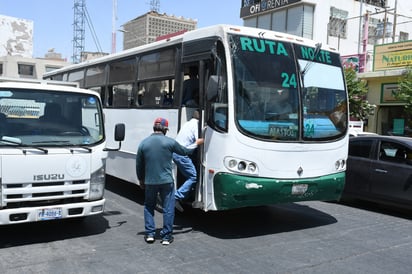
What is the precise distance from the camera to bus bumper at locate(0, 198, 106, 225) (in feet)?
18.5

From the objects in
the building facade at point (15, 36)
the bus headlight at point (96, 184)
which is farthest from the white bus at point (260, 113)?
the building facade at point (15, 36)

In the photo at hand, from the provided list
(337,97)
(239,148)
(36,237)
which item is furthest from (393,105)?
(36,237)

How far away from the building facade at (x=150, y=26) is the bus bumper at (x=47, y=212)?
40.0 m

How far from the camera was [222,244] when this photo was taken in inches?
246

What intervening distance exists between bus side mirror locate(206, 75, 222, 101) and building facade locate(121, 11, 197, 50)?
3972cm

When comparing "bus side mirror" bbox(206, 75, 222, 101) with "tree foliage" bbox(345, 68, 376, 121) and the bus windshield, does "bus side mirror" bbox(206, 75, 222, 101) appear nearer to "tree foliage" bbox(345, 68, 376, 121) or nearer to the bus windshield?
the bus windshield

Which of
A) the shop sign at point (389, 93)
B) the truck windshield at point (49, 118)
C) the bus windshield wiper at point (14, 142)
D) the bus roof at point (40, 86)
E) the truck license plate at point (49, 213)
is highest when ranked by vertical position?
the shop sign at point (389, 93)

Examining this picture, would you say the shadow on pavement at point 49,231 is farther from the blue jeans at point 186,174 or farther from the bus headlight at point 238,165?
the bus headlight at point 238,165

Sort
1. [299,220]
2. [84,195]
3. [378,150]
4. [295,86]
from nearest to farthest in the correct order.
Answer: [84,195]
[295,86]
[299,220]
[378,150]

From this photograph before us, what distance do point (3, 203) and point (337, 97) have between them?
527 centimetres

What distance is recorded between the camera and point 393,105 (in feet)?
71.7

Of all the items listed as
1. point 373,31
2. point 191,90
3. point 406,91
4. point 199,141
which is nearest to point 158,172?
point 199,141

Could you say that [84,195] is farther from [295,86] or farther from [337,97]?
[337,97]

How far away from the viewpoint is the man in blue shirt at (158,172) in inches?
241
